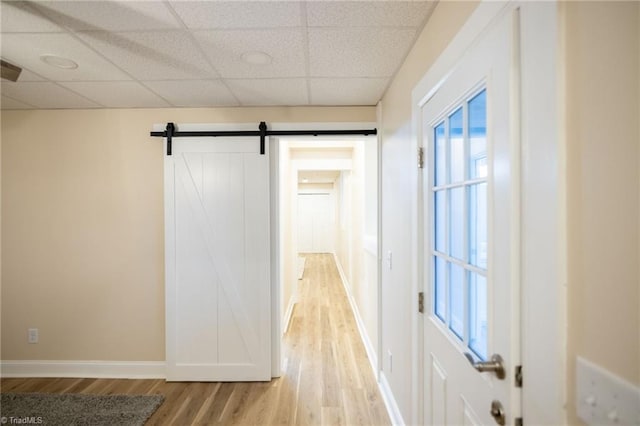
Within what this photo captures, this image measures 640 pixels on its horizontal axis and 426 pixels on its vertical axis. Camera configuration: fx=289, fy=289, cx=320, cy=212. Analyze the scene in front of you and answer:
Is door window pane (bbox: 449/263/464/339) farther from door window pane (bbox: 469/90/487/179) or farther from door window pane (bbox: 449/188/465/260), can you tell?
door window pane (bbox: 469/90/487/179)

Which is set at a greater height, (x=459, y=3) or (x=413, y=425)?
(x=459, y=3)

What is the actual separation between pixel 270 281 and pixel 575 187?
2258 mm

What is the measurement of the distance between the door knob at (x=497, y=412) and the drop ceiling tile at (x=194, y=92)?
2256 mm

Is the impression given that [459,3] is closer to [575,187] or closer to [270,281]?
[575,187]

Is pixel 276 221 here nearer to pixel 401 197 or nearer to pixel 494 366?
pixel 401 197

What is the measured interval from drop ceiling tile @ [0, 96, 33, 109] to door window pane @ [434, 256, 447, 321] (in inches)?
133

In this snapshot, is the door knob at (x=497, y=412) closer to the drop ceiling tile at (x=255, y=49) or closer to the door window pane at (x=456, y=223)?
the door window pane at (x=456, y=223)

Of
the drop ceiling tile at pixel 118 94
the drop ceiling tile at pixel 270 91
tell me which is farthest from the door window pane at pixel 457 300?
the drop ceiling tile at pixel 118 94

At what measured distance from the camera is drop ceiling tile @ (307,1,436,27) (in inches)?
49.9

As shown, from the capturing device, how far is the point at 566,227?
23.7 inches

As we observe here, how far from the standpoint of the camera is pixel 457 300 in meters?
1.12

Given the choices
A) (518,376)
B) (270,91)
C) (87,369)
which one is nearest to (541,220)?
(518,376)

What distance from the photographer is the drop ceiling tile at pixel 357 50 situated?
1478mm

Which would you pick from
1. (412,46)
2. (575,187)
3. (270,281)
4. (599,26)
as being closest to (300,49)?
Answer: (412,46)
